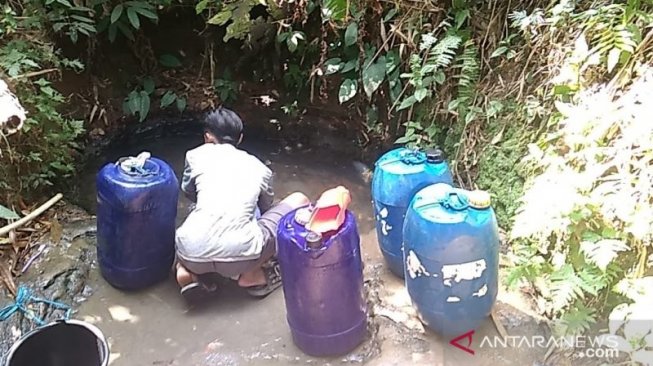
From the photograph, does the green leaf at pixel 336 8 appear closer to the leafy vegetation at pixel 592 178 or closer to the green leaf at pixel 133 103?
the leafy vegetation at pixel 592 178

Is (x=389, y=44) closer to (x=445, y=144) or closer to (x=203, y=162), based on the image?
(x=445, y=144)

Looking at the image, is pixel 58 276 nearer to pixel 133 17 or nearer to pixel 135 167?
pixel 135 167

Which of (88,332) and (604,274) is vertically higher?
(604,274)

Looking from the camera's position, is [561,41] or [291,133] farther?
[291,133]

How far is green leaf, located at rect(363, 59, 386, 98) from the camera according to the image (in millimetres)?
4332

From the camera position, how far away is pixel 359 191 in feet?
15.2

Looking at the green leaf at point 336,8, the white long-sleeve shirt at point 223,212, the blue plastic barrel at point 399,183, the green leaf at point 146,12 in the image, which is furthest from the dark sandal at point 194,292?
the green leaf at point 146,12

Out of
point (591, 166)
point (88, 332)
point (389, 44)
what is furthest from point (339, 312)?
point (389, 44)

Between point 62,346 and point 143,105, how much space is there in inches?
108

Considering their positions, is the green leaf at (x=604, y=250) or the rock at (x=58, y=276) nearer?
the green leaf at (x=604, y=250)

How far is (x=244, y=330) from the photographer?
3346mm

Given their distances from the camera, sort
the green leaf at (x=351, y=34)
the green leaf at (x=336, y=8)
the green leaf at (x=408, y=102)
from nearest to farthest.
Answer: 1. the green leaf at (x=408, y=102)
2. the green leaf at (x=336, y=8)
3. the green leaf at (x=351, y=34)

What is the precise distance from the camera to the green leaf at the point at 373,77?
4.33 meters

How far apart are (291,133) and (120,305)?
7.51 feet
